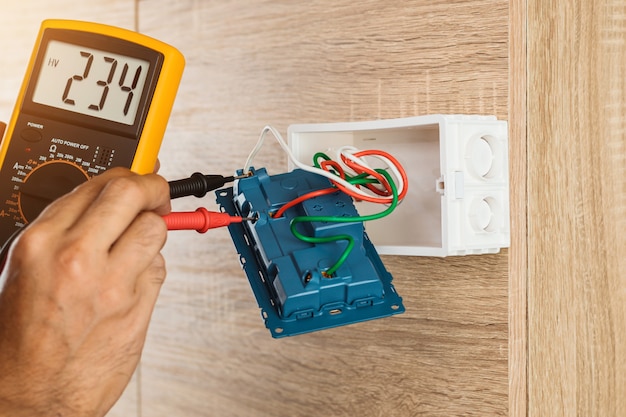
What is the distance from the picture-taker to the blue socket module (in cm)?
53

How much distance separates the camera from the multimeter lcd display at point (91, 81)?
0.64 metres

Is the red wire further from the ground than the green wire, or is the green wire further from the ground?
the red wire

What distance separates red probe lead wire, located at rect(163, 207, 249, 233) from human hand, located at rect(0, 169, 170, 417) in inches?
1.0

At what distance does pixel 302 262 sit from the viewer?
54 centimetres

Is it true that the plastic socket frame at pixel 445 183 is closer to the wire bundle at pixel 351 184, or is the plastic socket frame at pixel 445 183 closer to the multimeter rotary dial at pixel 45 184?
the wire bundle at pixel 351 184


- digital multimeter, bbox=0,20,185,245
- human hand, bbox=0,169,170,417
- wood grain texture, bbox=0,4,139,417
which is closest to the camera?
human hand, bbox=0,169,170,417

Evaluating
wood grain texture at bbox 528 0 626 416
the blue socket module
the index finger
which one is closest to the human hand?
the index finger

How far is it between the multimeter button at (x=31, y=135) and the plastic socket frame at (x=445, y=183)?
0.85 feet

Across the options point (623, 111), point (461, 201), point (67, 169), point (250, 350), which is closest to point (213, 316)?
point (250, 350)

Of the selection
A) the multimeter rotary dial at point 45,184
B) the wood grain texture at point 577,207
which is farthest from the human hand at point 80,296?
the wood grain texture at point 577,207

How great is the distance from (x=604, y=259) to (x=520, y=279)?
0.08 m

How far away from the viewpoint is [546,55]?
1.94 feet

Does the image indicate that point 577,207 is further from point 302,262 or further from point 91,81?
point 91,81

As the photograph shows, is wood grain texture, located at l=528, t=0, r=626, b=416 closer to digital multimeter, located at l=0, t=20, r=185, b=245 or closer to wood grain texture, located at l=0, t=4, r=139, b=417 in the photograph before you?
digital multimeter, located at l=0, t=20, r=185, b=245
